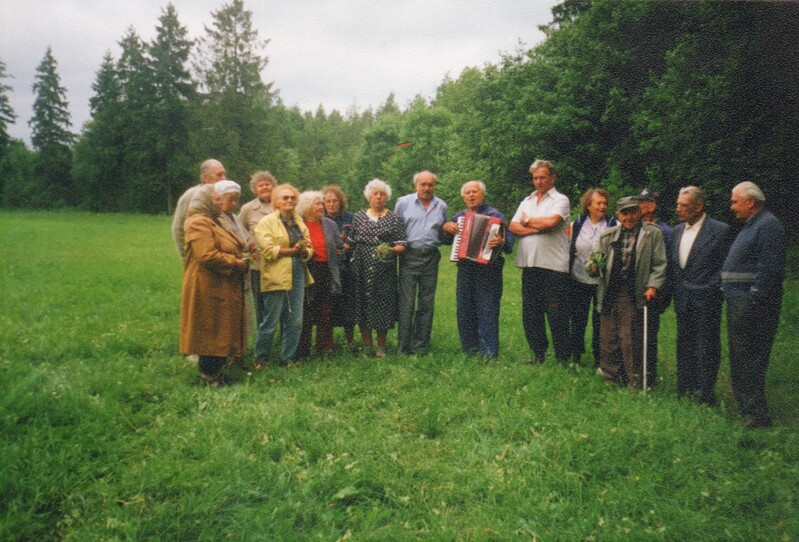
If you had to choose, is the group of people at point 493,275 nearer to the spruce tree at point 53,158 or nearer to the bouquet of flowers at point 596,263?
the bouquet of flowers at point 596,263

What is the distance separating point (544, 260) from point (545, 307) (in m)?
0.67

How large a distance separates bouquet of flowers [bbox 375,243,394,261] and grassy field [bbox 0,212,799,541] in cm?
146

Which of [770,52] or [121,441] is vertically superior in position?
[770,52]

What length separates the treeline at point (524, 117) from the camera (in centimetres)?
973

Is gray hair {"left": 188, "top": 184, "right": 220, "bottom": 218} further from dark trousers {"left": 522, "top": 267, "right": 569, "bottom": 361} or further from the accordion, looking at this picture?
dark trousers {"left": 522, "top": 267, "right": 569, "bottom": 361}

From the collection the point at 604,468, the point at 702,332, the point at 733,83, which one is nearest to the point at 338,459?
the point at 604,468

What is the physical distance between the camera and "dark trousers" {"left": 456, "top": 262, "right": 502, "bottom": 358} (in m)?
6.91

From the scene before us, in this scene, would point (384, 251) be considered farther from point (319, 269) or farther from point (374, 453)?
point (374, 453)

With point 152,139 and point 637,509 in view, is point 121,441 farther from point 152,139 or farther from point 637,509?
point 152,139

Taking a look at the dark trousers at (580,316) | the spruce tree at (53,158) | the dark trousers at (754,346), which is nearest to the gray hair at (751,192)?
the dark trousers at (754,346)

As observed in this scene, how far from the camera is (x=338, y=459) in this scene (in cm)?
418

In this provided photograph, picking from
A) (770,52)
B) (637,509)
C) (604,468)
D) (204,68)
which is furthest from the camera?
(204,68)

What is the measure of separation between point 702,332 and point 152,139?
4789 centimetres

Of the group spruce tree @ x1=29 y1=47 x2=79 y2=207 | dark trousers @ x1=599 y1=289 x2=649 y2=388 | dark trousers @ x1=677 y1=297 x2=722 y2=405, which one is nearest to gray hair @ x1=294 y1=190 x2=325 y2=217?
dark trousers @ x1=599 y1=289 x2=649 y2=388
